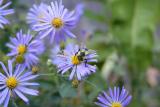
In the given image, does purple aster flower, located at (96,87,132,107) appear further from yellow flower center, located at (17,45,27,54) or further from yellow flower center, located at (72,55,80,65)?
yellow flower center, located at (17,45,27,54)

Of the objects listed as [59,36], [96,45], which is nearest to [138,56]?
[96,45]

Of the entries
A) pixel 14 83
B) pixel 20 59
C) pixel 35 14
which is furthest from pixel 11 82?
pixel 35 14

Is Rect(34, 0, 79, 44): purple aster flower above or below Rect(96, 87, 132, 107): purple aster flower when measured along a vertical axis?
above

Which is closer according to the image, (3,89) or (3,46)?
(3,89)

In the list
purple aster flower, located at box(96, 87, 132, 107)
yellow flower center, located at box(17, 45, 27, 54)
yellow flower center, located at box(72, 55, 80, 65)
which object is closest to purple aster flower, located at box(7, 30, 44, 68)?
yellow flower center, located at box(17, 45, 27, 54)

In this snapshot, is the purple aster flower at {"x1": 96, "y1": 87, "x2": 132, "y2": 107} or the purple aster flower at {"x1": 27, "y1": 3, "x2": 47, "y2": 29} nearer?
the purple aster flower at {"x1": 96, "y1": 87, "x2": 132, "y2": 107}

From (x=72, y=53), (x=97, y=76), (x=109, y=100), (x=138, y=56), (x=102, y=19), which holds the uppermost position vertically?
(x=102, y=19)

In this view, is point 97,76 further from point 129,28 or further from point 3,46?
point 129,28
